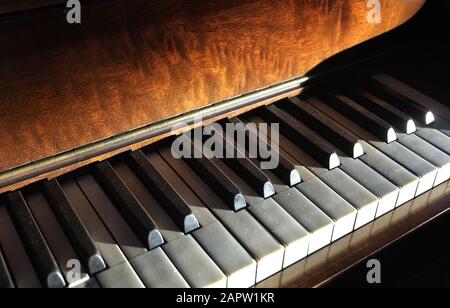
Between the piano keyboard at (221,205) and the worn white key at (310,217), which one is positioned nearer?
the piano keyboard at (221,205)

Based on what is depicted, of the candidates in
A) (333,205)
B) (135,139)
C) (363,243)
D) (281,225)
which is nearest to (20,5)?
(135,139)

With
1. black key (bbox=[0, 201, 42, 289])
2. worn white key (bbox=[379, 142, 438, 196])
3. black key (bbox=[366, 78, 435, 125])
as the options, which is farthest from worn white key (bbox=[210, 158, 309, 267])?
black key (bbox=[366, 78, 435, 125])

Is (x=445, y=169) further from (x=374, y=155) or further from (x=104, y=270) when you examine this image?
(x=104, y=270)

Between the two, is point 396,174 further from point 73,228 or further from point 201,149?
point 73,228

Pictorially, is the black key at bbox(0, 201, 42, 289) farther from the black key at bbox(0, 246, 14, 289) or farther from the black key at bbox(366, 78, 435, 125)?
the black key at bbox(366, 78, 435, 125)

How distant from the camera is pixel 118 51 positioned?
1479 mm

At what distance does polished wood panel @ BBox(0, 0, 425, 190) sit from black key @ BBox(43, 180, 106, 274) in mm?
112

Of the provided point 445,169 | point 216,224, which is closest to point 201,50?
point 216,224

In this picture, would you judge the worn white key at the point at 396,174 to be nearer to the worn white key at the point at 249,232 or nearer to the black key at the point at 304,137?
the black key at the point at 304,137

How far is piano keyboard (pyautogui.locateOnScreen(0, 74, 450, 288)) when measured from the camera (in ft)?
4.26

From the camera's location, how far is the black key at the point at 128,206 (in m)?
1.35

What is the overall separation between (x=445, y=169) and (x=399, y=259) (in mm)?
329

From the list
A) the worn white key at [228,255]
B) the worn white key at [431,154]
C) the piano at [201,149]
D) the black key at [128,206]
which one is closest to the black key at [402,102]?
the piano at [201,149]

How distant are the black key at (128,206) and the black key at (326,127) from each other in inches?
27.4
